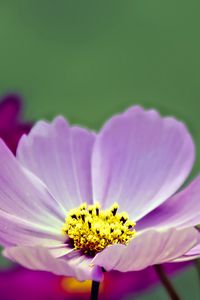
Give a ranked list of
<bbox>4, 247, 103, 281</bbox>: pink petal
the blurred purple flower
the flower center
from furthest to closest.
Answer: the blurred purple flower
the flower center
<bbox>4, 247, 103, 281</bbox>: pink petal

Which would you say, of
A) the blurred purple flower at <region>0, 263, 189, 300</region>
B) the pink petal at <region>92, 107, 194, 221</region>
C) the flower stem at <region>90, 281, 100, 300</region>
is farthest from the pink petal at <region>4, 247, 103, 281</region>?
the blurred purple flower at <region>0, 263, 189, 300</region>

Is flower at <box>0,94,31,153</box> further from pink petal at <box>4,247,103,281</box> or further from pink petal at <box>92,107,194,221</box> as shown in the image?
pink petal at <box>4,247,103,281</box>

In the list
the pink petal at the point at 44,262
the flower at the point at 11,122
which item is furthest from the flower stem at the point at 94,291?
the flower at the point at 11,122

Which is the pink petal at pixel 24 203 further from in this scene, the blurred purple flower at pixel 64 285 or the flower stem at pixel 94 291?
the blurred purple flower at pixel 64 285

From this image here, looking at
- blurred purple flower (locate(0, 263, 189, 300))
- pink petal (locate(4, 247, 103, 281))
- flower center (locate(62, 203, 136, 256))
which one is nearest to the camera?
pink petal (locate(4, 247, 103, 281))

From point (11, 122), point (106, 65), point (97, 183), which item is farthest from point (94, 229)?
point (106, 65)

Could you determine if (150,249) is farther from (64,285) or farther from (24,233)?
(64,285)
